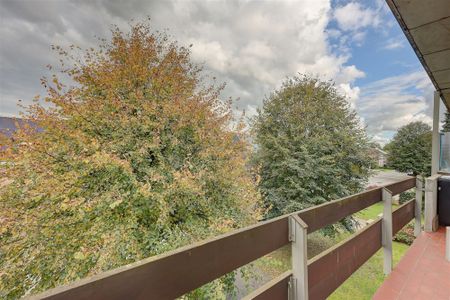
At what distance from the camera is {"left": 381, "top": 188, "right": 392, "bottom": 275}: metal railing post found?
7.03 feet

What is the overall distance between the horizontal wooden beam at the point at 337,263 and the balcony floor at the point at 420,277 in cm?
42

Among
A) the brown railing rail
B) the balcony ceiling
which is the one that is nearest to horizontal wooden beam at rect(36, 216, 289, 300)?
the brown railing rail

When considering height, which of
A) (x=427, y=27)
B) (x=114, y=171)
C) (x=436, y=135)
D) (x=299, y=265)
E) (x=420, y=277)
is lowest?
(x=420, y=277)

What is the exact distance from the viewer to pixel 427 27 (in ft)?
5.98

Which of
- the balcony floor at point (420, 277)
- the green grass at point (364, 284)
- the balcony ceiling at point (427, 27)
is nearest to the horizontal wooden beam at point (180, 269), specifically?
the balcony floor at point (420, 277)

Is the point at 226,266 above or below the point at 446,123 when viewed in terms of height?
below

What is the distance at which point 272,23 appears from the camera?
7469mm

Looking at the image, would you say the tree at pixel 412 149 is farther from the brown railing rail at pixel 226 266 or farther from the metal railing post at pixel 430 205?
the brown railing rail at pixel 226 266

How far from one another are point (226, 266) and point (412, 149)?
26.9 metres

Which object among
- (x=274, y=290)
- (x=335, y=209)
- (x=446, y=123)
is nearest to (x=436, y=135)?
(x=446, y=123)

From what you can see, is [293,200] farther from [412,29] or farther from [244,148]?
[412,29]

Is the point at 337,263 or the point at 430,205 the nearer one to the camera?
the point at 337,263

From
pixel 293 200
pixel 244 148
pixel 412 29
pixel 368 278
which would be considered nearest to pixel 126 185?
pixel 244 148

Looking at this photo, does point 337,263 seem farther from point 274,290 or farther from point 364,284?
point 364,284
